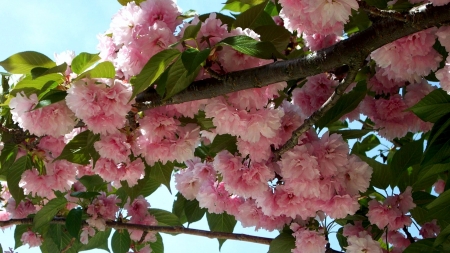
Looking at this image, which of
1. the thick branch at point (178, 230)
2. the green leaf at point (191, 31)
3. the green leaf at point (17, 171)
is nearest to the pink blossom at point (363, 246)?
the thick branch at point (178, 230)

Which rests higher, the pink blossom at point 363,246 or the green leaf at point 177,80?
the green leaf at point 177,80

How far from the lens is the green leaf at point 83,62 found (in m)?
1.52

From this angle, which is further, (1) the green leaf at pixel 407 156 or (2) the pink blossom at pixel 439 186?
(2) the pink blossom at pixel 439 186

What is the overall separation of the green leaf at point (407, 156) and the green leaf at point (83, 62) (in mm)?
1306

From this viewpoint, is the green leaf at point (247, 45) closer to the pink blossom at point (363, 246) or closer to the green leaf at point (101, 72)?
the green leaf at point (101, 72)

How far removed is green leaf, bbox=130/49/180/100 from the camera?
53.7 inches

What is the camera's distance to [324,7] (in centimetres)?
132

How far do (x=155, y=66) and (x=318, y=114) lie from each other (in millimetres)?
509

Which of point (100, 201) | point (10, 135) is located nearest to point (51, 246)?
point (100, 201)

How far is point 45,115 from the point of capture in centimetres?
162

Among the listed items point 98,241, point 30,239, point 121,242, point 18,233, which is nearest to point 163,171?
point 121,242

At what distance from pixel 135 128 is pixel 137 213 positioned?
1.28 m

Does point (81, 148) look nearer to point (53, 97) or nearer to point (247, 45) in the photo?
point (53, 97)

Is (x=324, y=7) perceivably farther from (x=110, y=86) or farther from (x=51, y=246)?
(x=51, y=246)
